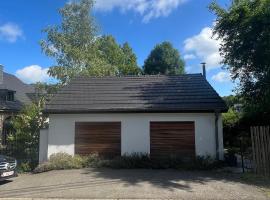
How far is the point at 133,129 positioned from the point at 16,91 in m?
19.5

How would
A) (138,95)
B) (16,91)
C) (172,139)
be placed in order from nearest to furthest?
(172,139) → (138,95) → (16,91)

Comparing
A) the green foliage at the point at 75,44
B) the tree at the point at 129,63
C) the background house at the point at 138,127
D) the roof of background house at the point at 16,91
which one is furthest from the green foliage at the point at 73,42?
the tree at the point at 129,63

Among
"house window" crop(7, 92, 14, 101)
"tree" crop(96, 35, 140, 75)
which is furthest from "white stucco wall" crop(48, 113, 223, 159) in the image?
"tree" crop(96, 35, 140, 75)

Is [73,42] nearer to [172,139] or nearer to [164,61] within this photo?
[172,139]

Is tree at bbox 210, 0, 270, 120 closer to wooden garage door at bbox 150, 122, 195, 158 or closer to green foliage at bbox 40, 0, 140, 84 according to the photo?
wooden garage door at bbox 150, 122, 195, 158

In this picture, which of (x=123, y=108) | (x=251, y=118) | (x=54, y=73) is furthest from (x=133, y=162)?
(x=54, y=73)

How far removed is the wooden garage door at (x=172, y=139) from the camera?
50.1 feet

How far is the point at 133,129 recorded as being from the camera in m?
15.4

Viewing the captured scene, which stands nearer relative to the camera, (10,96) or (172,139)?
(172,139)

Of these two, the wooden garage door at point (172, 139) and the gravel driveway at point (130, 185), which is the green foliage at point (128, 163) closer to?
the gravel driveway at point (130, 185)

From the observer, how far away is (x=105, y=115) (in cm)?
1556

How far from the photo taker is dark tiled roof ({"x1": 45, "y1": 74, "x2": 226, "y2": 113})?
1529cm

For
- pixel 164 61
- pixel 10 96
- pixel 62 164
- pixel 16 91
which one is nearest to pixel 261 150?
pixel 62 164

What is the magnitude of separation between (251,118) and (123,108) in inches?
371
